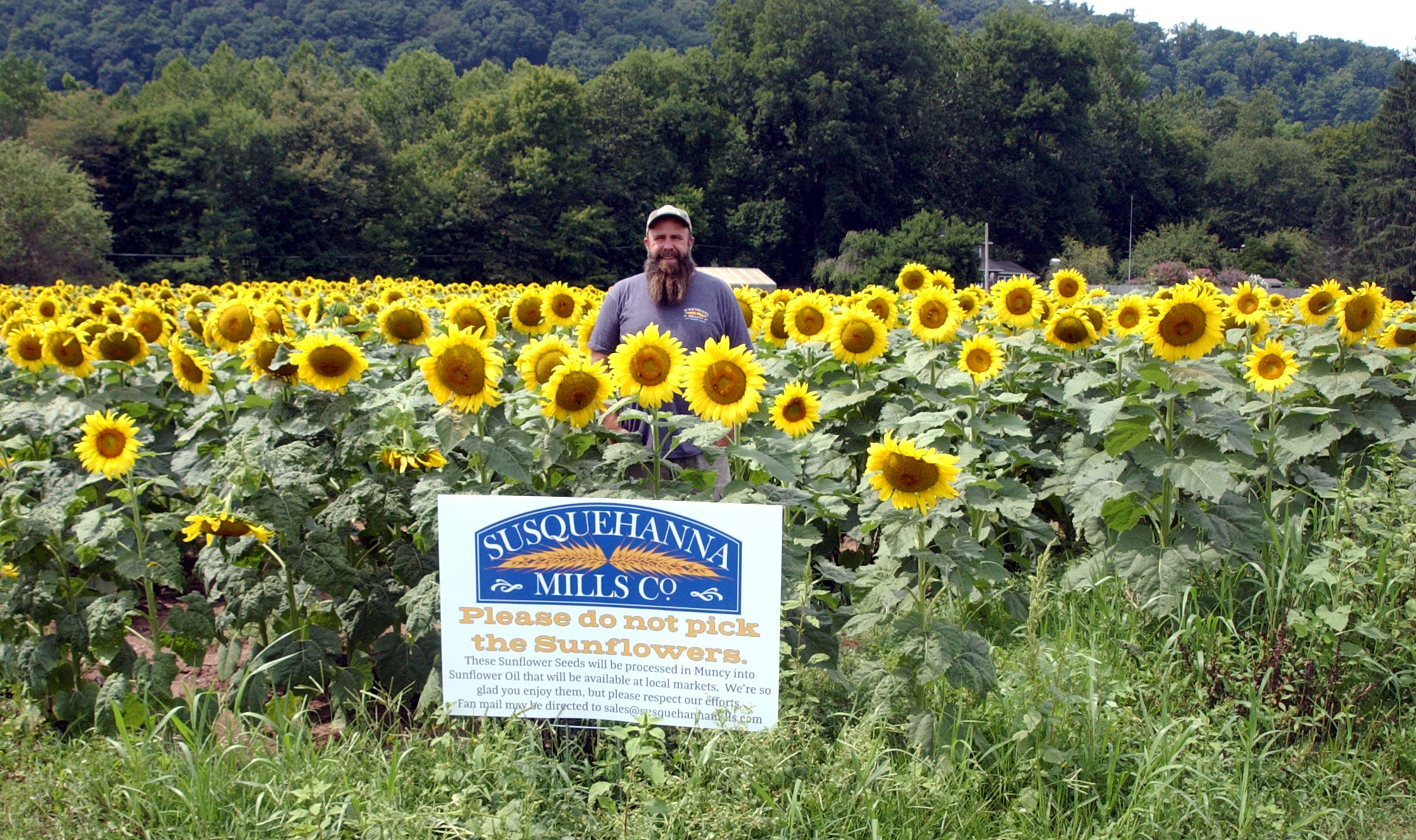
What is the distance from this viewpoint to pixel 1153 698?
3.91 metres

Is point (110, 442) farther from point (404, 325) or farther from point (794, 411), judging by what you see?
point (794, 411)

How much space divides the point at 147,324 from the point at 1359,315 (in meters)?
6.01

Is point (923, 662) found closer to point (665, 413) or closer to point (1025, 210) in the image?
point (665, 413)

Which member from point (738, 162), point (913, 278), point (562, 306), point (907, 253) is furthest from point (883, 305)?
point (738, 162)

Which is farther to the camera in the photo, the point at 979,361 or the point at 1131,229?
the point at 1131,229

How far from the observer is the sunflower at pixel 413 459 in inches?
142

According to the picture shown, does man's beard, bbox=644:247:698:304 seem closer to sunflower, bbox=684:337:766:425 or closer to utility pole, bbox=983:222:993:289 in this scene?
sunflower, bbox=684:337:766:425

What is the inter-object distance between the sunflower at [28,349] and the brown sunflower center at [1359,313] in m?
6.24

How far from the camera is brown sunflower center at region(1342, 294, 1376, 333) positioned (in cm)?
547

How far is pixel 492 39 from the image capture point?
137125mm

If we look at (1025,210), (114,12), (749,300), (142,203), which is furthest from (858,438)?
(114,12)

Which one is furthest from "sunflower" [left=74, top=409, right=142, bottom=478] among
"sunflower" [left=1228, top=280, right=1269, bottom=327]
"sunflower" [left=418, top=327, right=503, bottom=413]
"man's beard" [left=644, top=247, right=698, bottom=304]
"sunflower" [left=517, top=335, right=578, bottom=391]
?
"sunflower" [left=1228, top=280, right=1269, bottom=327]

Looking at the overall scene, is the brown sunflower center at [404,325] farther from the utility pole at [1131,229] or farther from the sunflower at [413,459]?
the utility pole at [1131,229]

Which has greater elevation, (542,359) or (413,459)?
(542,359)
